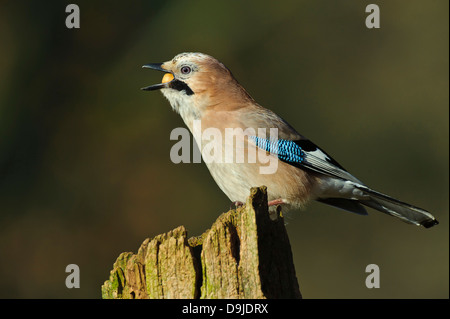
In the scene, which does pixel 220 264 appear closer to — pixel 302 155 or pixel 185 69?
pixel 302 155

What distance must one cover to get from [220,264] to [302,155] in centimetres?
248

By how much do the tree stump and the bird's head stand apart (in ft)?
7.09

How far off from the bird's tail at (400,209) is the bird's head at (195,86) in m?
1.49

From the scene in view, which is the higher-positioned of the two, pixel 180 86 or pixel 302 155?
pixel 180 86

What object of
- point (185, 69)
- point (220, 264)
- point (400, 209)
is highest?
point (185, 69)

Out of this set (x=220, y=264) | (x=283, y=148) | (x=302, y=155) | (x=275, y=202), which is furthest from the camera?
(x=302, y=155)

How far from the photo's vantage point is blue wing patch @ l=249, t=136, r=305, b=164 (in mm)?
5703

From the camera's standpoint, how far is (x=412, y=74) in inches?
455

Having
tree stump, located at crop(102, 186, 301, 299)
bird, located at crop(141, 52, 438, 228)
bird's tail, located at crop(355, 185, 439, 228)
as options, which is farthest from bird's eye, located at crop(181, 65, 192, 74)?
tree stump, located at crop(102, 186, 301, 299)

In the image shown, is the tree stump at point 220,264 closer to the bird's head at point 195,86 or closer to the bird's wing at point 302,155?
the bird's wing at point 302,155

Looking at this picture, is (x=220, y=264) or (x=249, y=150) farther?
(x=249, y=150)

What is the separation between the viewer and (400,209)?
6023 millimetres

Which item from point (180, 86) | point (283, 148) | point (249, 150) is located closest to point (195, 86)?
point (180, 86)

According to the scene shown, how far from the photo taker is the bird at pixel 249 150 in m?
5.62
